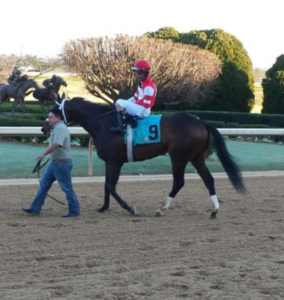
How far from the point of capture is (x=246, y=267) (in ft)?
18.1

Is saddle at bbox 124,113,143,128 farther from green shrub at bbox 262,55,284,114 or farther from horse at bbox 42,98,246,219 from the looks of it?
green shrub at bbox 262,55,284,114

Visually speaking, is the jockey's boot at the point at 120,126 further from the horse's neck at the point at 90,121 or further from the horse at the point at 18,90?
the horse at the point at 18,90

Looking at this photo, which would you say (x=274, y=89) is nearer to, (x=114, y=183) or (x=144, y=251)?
(x=114, y=183)

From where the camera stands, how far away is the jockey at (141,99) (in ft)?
25.4

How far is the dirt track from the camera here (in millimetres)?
4754

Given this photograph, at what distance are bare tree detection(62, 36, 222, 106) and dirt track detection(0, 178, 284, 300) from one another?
65.1 feet

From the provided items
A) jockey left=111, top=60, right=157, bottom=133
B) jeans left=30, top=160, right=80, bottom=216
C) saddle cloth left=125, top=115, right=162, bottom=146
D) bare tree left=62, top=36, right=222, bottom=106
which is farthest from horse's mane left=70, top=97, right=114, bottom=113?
bare tree left=62, top=36, right=222, bottom=106

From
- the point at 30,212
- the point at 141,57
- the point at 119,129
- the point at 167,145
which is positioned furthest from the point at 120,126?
the point at 141,57

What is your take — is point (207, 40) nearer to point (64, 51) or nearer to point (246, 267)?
point (64, 51)

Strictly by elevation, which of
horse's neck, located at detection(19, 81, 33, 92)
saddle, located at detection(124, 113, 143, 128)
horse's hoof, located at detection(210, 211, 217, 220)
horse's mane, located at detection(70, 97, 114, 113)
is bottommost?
horse's hoof, located at detection(210, 211, 217, 220)

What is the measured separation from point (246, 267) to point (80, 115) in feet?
11.5

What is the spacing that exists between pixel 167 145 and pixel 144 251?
2192mm

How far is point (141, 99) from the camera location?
7.81 m

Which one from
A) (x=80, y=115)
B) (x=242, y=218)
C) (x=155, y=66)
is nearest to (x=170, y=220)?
(x=242, y=218)
